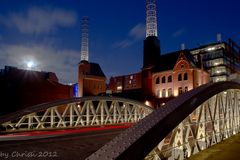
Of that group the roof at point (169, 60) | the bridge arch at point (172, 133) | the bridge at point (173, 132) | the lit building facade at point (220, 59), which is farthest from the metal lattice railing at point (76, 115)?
the lit building facade at point (220, 59)

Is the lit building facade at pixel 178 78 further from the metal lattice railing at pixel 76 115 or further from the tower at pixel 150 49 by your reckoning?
the metal lattice railing at pixel 76 115

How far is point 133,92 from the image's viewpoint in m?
64.8

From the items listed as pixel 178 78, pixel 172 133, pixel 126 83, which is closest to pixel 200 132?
pixel 172 133

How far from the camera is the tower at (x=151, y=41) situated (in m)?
58.3

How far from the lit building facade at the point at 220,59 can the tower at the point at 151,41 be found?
17932 mm

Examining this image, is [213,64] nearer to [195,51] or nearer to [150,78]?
[195,51]

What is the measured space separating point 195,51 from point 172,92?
32.6 meters

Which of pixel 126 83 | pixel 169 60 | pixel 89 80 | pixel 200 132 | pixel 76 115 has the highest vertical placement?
pixel 169 60

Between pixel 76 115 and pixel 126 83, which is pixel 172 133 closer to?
pixel 76 115

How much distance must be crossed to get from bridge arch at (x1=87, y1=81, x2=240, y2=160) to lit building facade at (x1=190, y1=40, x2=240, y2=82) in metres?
63.3

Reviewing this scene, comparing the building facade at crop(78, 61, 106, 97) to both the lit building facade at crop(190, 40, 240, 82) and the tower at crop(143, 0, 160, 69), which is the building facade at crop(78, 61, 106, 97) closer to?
the tower at crop(143, 0, 160, 69)

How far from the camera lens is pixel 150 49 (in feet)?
193

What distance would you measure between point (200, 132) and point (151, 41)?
50692mm

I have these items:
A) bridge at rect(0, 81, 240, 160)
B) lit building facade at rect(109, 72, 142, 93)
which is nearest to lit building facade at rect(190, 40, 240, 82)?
lit building facade at rect(109, 72, 142, 93)
